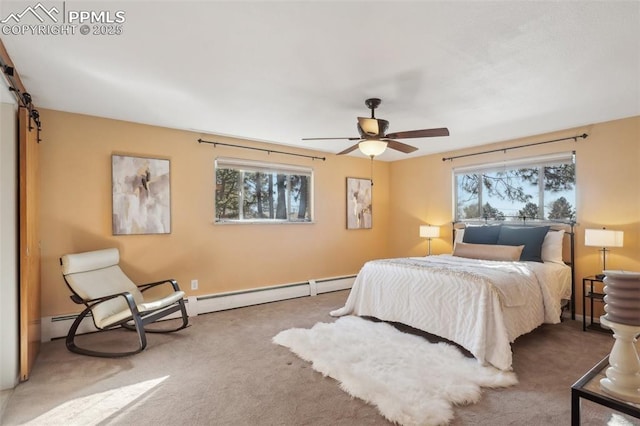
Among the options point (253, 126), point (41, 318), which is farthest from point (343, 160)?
point (41, 318)

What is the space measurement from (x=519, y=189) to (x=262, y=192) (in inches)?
145

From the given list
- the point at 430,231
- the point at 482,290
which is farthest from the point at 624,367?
the point at 430,231

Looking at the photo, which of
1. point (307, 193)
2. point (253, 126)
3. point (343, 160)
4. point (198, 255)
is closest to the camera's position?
point (253, 126)

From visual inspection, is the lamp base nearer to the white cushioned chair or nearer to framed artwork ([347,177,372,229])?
the white cushioned chair

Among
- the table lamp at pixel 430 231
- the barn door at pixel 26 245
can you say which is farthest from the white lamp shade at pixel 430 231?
the barn door at pixel 26 245

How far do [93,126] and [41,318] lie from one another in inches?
80.5

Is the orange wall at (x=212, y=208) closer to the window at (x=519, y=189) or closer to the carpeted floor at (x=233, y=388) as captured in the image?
the window at (x=519, y=189)

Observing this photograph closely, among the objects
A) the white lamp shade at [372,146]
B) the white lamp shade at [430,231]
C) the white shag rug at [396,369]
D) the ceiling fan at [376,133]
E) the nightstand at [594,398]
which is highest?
the ceiling fan at [376,133]

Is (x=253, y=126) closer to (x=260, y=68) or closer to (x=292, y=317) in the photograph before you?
(x=260, y=68)

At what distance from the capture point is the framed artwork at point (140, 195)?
376 centimetres

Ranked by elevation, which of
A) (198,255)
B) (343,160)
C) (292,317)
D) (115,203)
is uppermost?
(343,160)

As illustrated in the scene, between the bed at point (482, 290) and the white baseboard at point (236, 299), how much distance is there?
45.1 inches

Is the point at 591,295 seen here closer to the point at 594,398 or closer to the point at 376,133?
the point at 594,398

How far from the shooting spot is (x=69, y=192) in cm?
350
